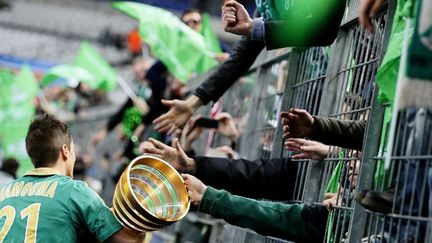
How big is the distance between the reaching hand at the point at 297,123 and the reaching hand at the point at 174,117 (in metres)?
1.26

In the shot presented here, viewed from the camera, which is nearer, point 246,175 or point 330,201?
point 330,201

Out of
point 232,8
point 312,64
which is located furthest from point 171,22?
point 232,8

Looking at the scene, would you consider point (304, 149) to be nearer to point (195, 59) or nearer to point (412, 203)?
point (412, 203)

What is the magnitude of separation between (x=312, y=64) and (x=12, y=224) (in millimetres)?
2071

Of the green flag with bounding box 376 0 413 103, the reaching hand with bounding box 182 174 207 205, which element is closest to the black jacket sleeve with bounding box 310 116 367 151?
the reaching hand with bounding box 182 174 207 205

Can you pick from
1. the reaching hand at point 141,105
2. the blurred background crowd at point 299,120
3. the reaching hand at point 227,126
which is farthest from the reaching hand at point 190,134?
the reaching hand at point 141,105

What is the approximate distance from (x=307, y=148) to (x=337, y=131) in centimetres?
43

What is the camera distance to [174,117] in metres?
6.15

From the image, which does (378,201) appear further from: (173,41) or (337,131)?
(173,41)

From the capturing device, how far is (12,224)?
5.32m

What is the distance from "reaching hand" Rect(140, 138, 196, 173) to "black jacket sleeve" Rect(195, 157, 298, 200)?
12cm

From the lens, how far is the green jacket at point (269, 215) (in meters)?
5.20

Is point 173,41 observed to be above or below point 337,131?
above

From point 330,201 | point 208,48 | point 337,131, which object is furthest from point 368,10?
point 208,48
